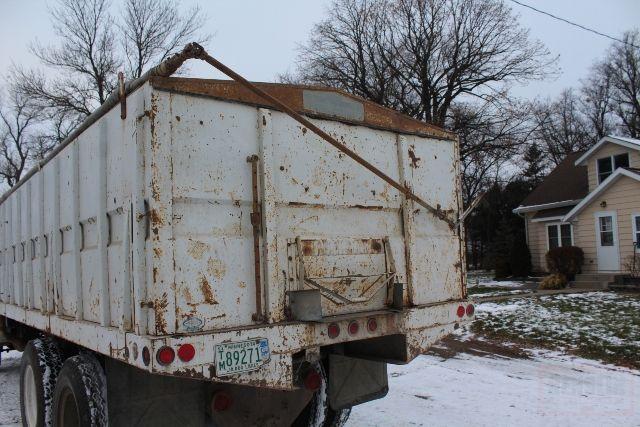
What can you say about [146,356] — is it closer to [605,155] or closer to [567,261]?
[567,261]

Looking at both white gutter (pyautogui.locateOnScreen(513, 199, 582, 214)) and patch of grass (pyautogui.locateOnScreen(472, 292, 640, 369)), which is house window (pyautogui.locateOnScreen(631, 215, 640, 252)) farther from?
patch of grass (pyautogui.locateOnScreen(472, 292, 640, 369))

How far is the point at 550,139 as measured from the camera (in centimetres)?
4744

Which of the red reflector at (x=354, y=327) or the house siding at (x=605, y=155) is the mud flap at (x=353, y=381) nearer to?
the red reflector at (x=354, y=327)

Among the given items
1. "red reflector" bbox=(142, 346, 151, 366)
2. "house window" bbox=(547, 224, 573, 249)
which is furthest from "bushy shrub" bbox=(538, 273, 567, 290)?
"red reflector" bbox=(142, 346, 151, 366)

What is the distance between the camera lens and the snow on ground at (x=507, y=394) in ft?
18.0

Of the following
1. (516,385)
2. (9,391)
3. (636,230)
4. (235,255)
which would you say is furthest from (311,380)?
(636,230)

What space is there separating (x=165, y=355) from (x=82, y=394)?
110 centimetres

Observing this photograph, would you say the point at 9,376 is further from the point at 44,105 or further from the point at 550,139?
the point at 550,139

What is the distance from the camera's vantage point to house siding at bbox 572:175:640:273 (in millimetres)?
18156

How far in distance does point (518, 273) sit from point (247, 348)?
73.7 ft

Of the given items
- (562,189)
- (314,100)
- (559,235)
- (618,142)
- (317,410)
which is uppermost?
(618,142)

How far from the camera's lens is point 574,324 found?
10773 millimetres

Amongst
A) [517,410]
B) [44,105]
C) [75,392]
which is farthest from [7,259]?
[44,105]

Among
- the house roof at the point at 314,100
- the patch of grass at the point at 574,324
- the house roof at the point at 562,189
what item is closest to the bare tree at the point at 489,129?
the house roof at the point at 562,189
